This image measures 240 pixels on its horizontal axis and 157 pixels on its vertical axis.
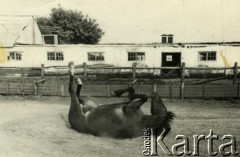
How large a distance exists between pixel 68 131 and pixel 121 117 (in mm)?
754

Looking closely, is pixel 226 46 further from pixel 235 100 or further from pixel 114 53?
pixel 235 100

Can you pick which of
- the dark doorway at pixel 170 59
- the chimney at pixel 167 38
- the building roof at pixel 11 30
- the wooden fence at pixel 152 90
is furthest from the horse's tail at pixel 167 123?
the chimney at pixel 167 38

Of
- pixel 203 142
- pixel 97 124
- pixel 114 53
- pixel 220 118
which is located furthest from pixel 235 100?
pixel 114 53

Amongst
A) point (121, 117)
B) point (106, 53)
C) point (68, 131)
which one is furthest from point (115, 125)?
point (106, 53)

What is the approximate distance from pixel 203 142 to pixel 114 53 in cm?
1123

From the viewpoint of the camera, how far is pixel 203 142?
3.59 meters

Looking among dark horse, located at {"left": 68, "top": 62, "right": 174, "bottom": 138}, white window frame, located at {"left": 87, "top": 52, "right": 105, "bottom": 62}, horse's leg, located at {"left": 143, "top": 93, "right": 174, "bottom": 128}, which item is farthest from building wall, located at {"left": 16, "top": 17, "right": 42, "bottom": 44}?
horse's leg, located at {"left": 143, "top": 93, "right": 174, "bottom": 128}

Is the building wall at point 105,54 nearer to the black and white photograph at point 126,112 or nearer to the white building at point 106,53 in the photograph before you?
the white building at point 106,53

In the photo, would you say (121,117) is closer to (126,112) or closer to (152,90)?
(126,112)

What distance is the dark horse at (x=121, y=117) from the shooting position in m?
3.54

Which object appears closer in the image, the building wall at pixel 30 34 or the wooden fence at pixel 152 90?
the wooden fence at pixel 152 90
